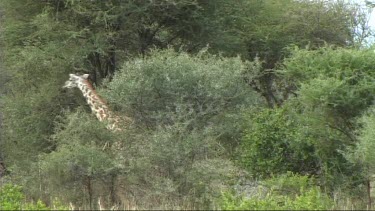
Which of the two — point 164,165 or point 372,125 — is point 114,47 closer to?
point 164,165

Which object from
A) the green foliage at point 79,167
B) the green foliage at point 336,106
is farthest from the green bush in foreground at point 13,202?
the green foliage at point 336,106

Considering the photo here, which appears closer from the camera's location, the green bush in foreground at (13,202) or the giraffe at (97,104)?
the green bush in foreground at (13,202)

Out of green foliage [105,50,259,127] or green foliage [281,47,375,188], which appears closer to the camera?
green foliage [281,47,375,188]

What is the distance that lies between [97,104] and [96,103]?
0.06 m

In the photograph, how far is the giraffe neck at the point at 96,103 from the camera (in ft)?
43.1

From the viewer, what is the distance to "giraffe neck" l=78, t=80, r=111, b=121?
13.1 metres

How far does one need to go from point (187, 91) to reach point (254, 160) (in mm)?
1777

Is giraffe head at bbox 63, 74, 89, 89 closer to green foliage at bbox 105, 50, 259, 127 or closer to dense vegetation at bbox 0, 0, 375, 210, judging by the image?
dense vegetation at bbox 0, 0, 375, 210

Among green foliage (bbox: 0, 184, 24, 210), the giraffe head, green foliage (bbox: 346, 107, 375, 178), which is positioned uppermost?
the giraffe head

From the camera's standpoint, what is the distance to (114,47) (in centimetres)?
1695

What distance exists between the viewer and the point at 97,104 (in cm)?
1376

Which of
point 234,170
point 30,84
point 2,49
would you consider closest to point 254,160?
point 234,170

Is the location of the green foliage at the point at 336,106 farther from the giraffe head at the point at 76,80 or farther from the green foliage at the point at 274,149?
the giraffe head at the point at 76,80

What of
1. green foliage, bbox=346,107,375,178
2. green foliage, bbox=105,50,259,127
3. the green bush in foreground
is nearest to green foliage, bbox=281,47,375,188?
green foliage, bbox=346,107,375,178
